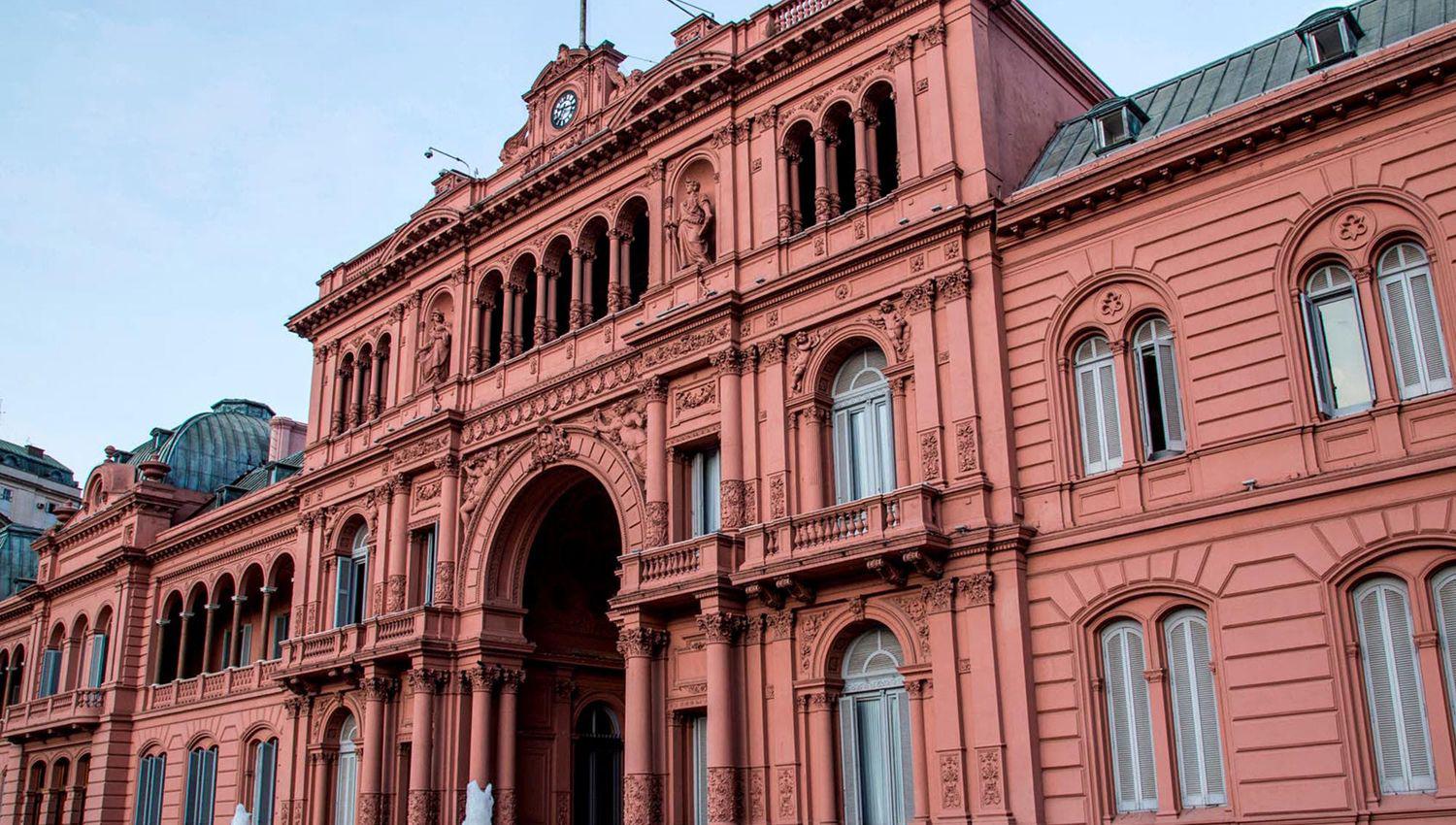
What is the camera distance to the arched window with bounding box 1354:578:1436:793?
18.9 metres

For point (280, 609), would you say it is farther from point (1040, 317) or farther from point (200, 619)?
point (1040, 317)

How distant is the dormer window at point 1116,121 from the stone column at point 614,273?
38.2 feet

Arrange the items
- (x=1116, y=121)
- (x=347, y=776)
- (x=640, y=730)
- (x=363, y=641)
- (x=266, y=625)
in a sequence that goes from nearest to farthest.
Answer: (x=1116, y=121), (x=640, y=730), (x=363, y=641), (x=347, y=776), (x=266, y=625)

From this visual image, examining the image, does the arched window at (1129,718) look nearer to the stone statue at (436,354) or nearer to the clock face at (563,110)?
the clock face at (563,110)

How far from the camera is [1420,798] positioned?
18.5 m

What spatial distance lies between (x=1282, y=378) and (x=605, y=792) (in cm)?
2153

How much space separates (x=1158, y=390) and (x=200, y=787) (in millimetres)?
33098

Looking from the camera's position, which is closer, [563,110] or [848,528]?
[848,528]

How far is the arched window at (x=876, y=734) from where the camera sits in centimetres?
2445

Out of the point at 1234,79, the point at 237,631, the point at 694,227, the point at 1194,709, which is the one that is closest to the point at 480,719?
the point at 694,227

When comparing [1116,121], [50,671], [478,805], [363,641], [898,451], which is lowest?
[478,805]

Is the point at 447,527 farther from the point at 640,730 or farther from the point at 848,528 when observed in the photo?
the point at 848,528

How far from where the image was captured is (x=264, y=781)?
1578 inches

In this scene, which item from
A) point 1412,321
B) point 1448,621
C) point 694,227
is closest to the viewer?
point 1448,621
